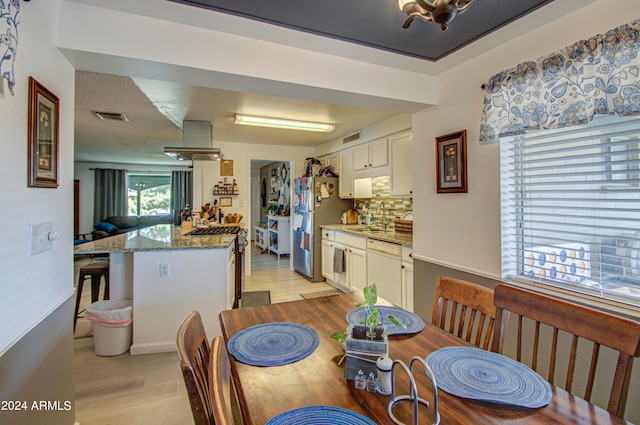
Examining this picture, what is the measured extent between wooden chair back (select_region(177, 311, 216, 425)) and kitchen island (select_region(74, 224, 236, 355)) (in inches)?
64.5

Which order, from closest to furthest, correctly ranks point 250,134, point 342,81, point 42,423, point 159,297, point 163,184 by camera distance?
point 42,423 < point 342,81 < point 159,297 < point 250,134 < point 163,184

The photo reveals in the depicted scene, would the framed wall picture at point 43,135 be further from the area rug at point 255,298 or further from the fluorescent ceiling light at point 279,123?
the area rug at point 255,298

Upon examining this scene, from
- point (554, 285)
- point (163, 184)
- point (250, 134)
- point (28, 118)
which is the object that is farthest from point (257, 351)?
point (163, 184)

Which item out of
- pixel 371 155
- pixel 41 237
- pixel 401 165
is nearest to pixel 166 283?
pixel 41 237

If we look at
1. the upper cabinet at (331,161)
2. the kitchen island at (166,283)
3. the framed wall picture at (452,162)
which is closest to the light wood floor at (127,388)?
the kitchen island at (166,283)

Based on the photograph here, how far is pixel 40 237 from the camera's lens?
1.24m

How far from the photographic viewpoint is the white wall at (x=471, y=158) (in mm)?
1612

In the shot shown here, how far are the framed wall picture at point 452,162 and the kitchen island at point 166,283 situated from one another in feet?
6.21

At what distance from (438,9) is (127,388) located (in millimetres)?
2754

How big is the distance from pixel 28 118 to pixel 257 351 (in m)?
1.24

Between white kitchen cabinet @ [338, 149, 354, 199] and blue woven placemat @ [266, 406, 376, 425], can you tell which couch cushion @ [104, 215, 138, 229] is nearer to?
white kitchen cabinet @ [338, 149, 354, 199]

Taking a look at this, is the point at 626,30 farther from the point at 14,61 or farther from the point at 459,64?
the point at 14,61

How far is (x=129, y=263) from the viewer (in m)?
2.67

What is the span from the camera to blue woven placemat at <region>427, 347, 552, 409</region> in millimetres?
844
